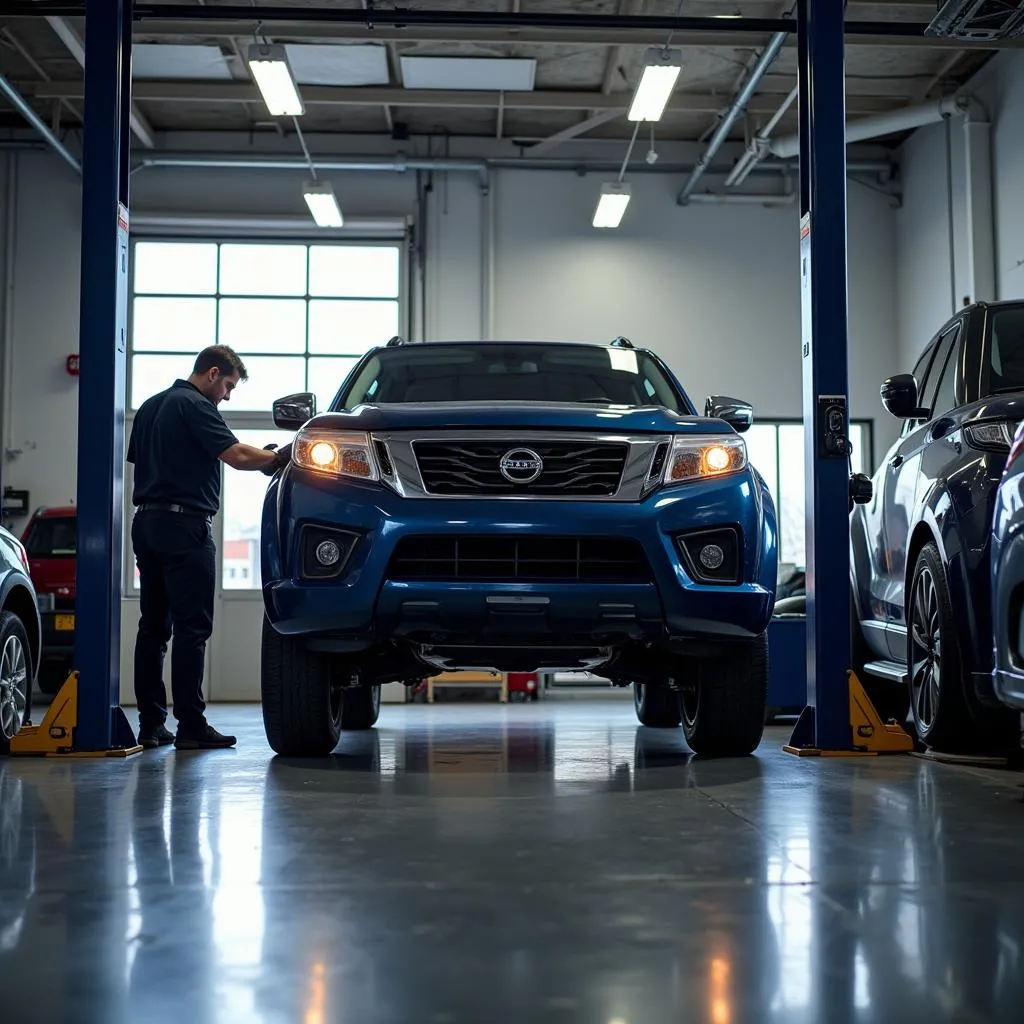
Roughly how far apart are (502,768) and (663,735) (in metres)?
2.03

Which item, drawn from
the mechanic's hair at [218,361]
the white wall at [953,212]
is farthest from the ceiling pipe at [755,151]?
the mechanic's hair at [218,361]

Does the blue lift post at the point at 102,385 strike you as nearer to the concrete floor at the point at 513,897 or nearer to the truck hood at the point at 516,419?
the concrete floor at the point at 513,897

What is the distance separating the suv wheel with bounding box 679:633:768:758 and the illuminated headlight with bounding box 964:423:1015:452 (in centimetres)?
107

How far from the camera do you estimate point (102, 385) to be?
594cm

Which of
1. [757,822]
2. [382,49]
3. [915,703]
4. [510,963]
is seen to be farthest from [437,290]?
[510,963]

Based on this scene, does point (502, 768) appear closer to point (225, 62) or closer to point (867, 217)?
point (225, 62)

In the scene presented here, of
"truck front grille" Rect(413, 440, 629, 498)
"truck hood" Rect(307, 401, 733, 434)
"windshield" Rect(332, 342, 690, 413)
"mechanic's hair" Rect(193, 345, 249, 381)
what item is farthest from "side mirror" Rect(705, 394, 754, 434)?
"mechanic's hair" Rect(193, 345, 249, 381)

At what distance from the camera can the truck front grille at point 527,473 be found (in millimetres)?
4785

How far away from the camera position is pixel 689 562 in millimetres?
4738

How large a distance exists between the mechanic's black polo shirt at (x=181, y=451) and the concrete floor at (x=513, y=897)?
1.63 metres

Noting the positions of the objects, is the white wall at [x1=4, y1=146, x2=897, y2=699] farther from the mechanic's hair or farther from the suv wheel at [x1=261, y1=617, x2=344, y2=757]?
the suv wheel at [x1=261, y1=617, x2=344, y2=757]

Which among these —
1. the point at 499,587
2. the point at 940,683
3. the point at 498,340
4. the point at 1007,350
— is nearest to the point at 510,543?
the point at 499,587

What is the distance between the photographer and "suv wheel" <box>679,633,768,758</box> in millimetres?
5207

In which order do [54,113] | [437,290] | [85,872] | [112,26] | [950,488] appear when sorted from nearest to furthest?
[85,872]
[950,488]
[112,26]
[54,113]
[437,290]
